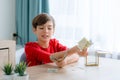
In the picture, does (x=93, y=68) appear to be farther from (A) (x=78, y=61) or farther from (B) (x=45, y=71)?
(B) (x=45, y=71)

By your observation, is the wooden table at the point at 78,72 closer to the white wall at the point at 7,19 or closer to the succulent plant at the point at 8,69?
the succulent plant at the point at 8,69

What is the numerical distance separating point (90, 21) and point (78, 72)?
1.57 m

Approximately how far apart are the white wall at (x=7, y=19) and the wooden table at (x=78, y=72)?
193 cm

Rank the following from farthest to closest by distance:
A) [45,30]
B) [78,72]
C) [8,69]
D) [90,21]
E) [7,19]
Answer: [7,19], [90,21], [45,30], [78,72], [8,69]

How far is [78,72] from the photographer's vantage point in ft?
5.19

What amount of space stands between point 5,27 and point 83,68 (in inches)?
85.5

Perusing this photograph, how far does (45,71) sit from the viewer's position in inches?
62.7

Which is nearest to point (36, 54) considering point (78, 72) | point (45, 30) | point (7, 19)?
point (45, 30)

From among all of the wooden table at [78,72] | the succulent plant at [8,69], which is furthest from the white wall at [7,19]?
the succulent plant at [8,69]

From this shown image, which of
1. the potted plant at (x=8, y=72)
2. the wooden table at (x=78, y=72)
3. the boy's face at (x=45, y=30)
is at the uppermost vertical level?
the boy's face at (x=45, y=30)

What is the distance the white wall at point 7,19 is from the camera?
11.4ft

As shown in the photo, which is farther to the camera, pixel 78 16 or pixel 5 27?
pixel 5 27

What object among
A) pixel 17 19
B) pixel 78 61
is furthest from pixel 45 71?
pixel 17 19

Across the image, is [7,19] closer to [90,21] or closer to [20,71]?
[90,21]
